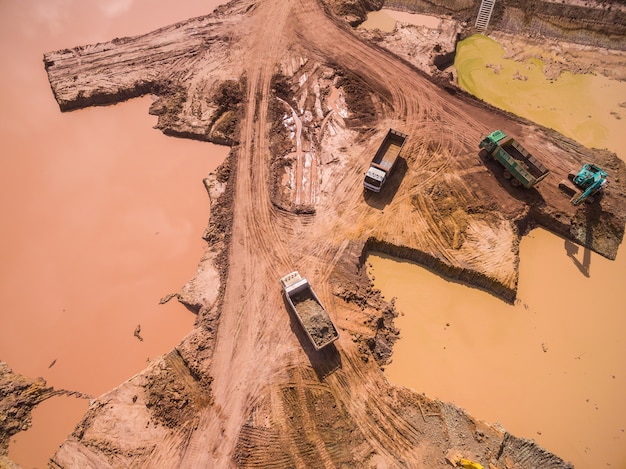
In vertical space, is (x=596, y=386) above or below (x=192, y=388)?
below

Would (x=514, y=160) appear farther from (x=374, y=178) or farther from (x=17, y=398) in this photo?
(x=17, y=398)

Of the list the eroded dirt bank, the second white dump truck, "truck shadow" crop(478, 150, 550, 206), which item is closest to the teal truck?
"truck shadow" crop(478, 150, 550, 206)

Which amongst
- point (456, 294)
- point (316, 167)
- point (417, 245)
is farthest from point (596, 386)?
point (316, 167)

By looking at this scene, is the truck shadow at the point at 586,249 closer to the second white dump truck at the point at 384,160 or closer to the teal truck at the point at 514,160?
the teal truck at the point at 514,160

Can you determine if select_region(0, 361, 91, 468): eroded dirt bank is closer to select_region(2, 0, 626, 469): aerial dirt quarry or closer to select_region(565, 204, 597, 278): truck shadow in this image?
select_region(2, 0, 626, 469): aerial dirt quarry

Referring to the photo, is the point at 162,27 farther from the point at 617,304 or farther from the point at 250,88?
the point at 617,304

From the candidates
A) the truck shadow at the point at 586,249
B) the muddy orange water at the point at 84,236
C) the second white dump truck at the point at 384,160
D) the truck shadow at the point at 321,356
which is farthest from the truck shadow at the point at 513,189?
the muddy orange water at the point at 84,236
